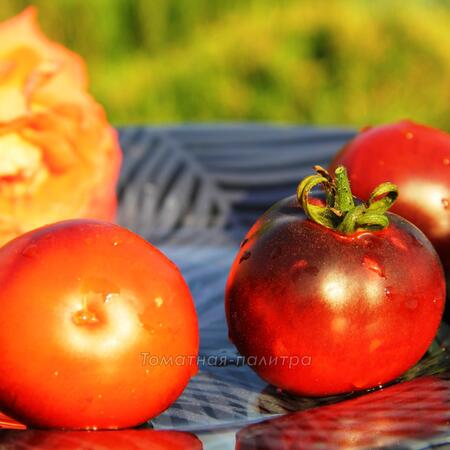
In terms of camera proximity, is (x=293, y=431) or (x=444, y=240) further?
(x=444, y=240)

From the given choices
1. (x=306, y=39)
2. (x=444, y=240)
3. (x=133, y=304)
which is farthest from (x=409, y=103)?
(x=133, y=304)

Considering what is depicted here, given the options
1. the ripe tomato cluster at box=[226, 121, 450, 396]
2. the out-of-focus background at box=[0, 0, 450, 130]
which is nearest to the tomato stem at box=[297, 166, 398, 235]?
the ripe tomato cluster at box=[226, 121, 450, 396]

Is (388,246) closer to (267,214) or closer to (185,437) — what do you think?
(267,214)

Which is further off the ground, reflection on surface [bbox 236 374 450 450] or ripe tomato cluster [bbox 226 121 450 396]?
ripe tomato cluster [bbox 226 121 450 396]

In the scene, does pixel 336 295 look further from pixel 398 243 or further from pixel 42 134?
pixel 42 134

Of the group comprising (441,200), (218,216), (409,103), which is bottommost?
(409,103)

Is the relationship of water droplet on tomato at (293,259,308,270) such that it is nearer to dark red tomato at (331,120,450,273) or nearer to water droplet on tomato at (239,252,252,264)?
water droplet on tomato at (239,252,252,264)

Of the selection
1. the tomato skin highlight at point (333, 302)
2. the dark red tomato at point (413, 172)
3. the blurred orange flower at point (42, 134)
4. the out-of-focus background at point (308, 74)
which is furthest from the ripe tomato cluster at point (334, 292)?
the out-of-focus background at point (308, 74)
